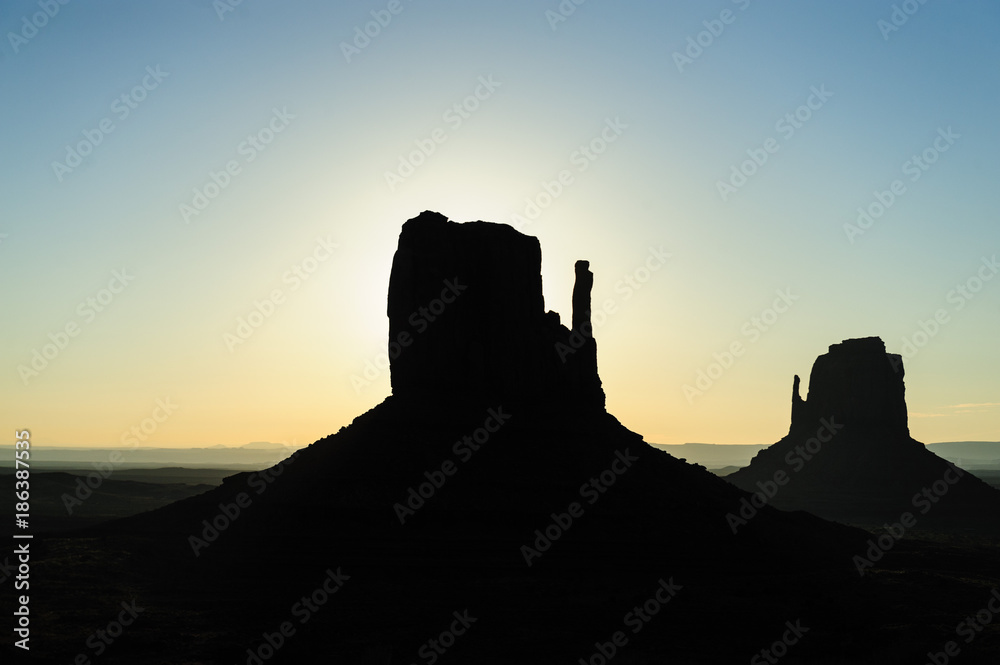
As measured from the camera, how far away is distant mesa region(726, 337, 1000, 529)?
125 m

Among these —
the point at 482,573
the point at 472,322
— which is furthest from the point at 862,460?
the point at 482,573

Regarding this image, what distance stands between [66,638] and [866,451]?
13003cm

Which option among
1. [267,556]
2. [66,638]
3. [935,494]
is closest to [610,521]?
[267,556]

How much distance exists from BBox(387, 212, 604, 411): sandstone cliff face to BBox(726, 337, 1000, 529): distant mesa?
64.9 metres

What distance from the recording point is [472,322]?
6931cm

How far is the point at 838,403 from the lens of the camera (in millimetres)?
156500

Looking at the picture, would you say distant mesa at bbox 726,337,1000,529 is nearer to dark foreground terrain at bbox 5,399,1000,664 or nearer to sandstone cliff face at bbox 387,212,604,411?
dark foreground terrain at bbox 5,399,1000,664

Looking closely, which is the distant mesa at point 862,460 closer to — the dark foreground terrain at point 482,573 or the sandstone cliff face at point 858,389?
the sandstone cliff face at point 858,389

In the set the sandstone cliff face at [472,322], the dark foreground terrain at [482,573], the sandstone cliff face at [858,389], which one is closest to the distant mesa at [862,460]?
the sandstone cliff face at [858,389]

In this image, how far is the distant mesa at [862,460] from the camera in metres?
125

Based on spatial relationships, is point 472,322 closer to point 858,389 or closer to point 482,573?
point 482,573

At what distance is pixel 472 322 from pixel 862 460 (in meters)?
96.4

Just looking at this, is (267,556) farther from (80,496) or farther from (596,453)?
(80,496)

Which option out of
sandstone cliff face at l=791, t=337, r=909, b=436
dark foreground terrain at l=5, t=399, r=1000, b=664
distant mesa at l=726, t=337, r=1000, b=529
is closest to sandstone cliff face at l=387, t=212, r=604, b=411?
dark foreground terrain at l=5, t=399, r=1000, b=664
